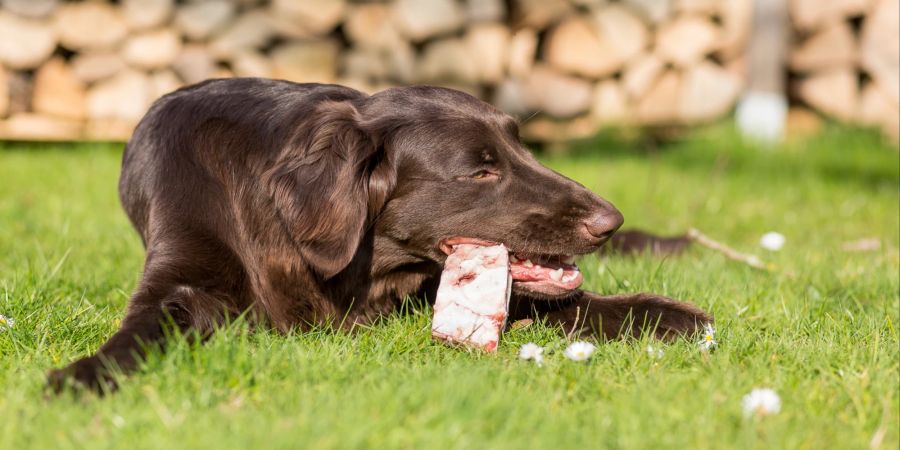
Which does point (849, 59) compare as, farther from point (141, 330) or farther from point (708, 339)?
point (141, 330)

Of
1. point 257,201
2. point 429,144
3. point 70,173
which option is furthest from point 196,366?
point 70,173

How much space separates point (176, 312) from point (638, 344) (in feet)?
3.98

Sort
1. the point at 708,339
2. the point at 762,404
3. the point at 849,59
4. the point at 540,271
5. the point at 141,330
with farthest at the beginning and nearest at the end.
Answer: the point at 849,59 < the point at 540,271 < the point at 708,339 < the point at 141,330 < the point at 762,404

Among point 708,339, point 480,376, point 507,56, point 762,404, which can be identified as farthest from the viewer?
point 507,56

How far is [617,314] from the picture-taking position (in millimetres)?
2889

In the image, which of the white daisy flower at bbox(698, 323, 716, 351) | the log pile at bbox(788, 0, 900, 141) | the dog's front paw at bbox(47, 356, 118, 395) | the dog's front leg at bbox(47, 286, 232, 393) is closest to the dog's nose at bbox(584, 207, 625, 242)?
the white daisy flower at bbox(698, 323, 716, 351)

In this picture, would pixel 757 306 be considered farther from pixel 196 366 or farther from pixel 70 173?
A: pixel 70 173

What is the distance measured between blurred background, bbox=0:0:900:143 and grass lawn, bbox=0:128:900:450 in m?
3.01

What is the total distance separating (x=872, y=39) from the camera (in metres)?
7.39

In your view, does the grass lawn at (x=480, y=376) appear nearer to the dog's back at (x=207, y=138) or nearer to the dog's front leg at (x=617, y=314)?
the dog's front leg at (x=617, y=314)

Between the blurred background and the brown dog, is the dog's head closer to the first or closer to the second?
the brown dog

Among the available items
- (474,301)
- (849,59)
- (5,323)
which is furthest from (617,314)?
(849,59)

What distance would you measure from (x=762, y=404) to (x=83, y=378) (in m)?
1.48

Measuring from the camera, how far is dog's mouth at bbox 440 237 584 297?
2.77 m
